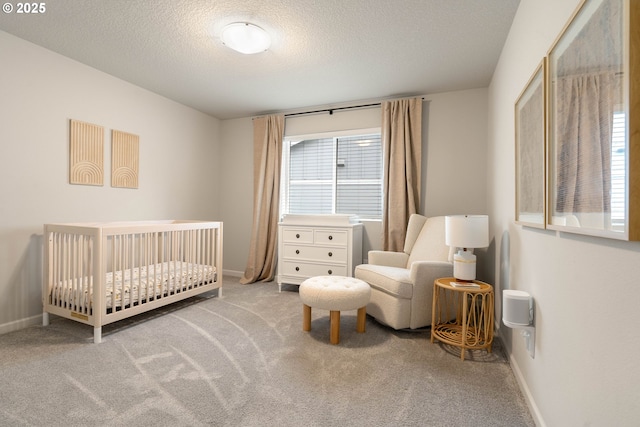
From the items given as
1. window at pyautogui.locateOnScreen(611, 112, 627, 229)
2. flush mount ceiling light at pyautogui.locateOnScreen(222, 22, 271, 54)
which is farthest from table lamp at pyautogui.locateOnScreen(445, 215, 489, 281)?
flush mount ceiling light at pyautogui.locateOnScreen(222, 22, 271, 54)

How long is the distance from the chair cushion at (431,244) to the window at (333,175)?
85cm

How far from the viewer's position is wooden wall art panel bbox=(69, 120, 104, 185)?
2719mm

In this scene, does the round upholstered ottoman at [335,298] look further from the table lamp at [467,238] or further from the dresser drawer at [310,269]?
the dresser drawer at [310,269]

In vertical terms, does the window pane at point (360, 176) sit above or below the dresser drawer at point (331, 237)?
above

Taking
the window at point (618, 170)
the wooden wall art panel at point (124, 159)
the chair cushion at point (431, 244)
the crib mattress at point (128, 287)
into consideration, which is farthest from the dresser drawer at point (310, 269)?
the window at point (618, 170)

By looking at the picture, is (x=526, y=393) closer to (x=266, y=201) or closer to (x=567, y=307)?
(x=567, y=307)

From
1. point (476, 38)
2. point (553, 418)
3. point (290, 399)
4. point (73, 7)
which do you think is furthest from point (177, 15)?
point (553, 418)

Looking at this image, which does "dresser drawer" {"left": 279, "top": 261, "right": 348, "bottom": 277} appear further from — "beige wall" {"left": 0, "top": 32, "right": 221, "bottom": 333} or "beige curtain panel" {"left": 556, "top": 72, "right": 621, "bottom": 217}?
"beige curtain panel" {"left": 556, "top": 72, "right": 621, "bottom": 217}

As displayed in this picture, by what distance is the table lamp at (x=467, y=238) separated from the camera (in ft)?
6.88

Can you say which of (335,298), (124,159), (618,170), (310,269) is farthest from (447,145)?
(124,159)

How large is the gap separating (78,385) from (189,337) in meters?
0.72

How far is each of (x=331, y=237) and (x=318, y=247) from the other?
0.20 meters

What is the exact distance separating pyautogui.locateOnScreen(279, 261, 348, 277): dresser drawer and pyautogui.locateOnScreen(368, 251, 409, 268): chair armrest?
473mm

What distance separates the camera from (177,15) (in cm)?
206
